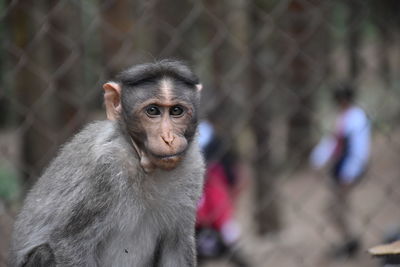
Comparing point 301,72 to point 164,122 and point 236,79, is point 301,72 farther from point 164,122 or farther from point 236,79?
point 164,122

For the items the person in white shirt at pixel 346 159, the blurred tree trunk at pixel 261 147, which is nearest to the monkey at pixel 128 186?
the blurred tree trunk at pixel 261 147

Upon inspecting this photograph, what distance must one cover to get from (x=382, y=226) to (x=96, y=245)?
7965 millimetres

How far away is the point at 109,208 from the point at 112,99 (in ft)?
1.66

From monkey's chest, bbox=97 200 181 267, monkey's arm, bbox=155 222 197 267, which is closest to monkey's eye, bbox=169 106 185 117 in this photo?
monkey's chest, bbox=97 200 181 267

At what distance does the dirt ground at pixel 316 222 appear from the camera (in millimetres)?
9227

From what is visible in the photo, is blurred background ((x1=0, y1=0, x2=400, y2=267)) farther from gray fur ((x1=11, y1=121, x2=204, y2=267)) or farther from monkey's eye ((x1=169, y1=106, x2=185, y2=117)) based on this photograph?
monkey's eye ((x1=169, y1=106, x2=185, y2=117))

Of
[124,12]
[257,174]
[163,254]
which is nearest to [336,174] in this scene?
[257,174]

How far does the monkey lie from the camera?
3539 mm

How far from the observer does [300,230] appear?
37.2ft

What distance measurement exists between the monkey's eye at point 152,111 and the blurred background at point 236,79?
1.53 meters

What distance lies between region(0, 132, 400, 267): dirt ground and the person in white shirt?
23 centimetres

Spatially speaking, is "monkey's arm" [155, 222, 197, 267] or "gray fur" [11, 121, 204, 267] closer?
"gray fur" [11, 121, 204, 267]

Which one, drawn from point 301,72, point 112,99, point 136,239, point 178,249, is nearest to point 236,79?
point 301,72

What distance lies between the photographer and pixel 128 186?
3.71 m
